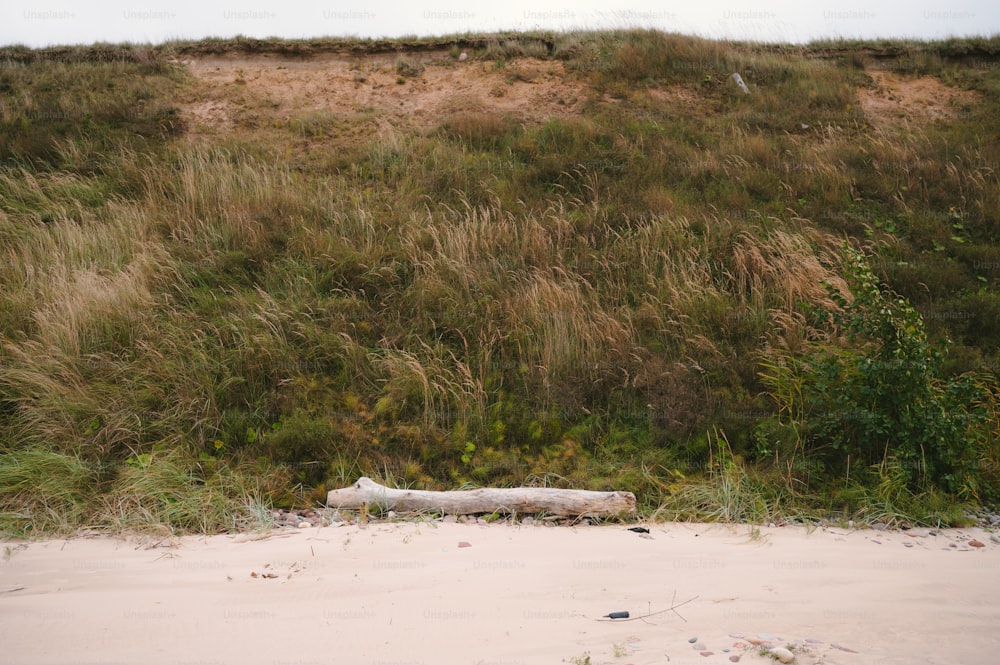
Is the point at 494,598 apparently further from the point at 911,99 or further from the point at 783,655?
the point at 911,99

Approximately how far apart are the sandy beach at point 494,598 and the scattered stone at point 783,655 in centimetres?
7

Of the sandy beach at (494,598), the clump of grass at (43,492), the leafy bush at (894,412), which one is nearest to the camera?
the sandy beach at (494,598)

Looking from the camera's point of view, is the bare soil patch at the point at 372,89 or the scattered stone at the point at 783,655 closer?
the scattered stone at the point at 783,655

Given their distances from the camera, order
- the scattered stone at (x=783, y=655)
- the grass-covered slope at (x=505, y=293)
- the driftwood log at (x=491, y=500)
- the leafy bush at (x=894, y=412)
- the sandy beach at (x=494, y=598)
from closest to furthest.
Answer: the scattered stone at (x=783, y=655)
the sandy beach at (x=494, y=598)
the driftwood log at (x=491, y=500)
the leafy bush at (x=894, y=412)
the grass-covered slope at (x=505, y=293)

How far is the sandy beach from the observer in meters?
3.22

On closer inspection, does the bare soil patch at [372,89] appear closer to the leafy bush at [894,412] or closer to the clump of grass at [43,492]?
the leafy bush at [894,412]

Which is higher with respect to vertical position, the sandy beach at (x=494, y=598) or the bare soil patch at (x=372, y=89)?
the bare soil patch at (x=372, y=89)

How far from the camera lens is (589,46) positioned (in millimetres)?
16047

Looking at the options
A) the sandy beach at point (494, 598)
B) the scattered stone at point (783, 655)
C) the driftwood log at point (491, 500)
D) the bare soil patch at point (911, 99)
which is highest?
the bare soil patch at point (911, 99)

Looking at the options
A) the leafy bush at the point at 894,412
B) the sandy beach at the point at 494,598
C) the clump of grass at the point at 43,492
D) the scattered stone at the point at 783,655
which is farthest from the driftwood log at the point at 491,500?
the scattered stone at the point at 783,655

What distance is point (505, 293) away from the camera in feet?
27.6

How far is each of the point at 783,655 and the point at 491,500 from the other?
2969mm

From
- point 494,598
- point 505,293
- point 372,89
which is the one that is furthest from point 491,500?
point 372,89

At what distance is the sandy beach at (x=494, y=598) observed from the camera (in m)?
3.22
